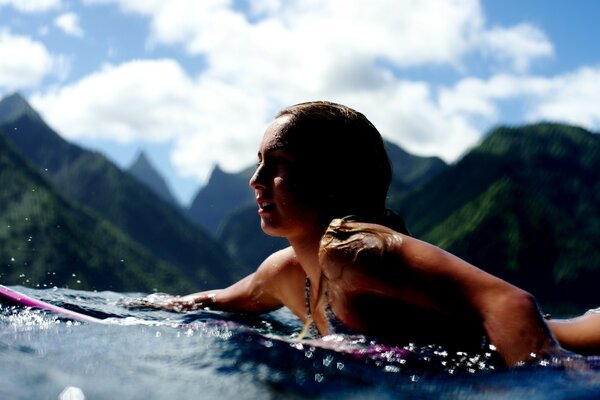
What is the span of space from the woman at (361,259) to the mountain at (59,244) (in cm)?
9409

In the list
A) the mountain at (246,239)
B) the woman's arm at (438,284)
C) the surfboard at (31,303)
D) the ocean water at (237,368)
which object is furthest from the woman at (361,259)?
the mountain at (246,239)

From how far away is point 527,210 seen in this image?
89750 millimetres

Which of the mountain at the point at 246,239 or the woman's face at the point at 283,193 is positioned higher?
the mountain at the point at 246,239

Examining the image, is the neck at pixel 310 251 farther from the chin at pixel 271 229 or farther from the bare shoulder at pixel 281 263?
the bare shoulder at pixel 281 263

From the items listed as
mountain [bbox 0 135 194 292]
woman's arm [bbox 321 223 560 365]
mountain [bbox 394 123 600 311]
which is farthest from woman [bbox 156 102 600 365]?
mountain [bbox 0 135 194 292]

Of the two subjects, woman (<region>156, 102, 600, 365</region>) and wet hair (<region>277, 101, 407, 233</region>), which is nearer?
woman (<region>156, 102, 600, 365</region>)

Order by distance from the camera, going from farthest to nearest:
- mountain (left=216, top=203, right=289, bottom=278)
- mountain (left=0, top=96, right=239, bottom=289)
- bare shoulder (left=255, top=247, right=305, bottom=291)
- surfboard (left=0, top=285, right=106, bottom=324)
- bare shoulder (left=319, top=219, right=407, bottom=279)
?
mountain (left=216, top=203, right=289, bottom=278) → mountain (left=0, top=96, right=239, bottom=289) → bare shoulder (left=255, top=247, right=305, bottom=291) → surfboard (left=0, top=285, right=106, bottom=324) → bare shoulder (left=319, top=219, right=407, bottom=279)

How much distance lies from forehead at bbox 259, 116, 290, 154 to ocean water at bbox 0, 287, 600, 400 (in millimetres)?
983

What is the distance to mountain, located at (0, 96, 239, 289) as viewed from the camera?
159m

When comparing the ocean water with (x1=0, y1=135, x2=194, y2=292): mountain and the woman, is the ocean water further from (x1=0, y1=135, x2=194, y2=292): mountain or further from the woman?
(x1=0, y1=135, x2=194, y2=292): mountain

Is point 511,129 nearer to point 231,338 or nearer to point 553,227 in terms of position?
point 553,227

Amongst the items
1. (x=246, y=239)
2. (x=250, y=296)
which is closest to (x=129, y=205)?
(x=246, y=239)

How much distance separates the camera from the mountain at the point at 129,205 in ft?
522

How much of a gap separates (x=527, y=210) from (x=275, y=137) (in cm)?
9112
